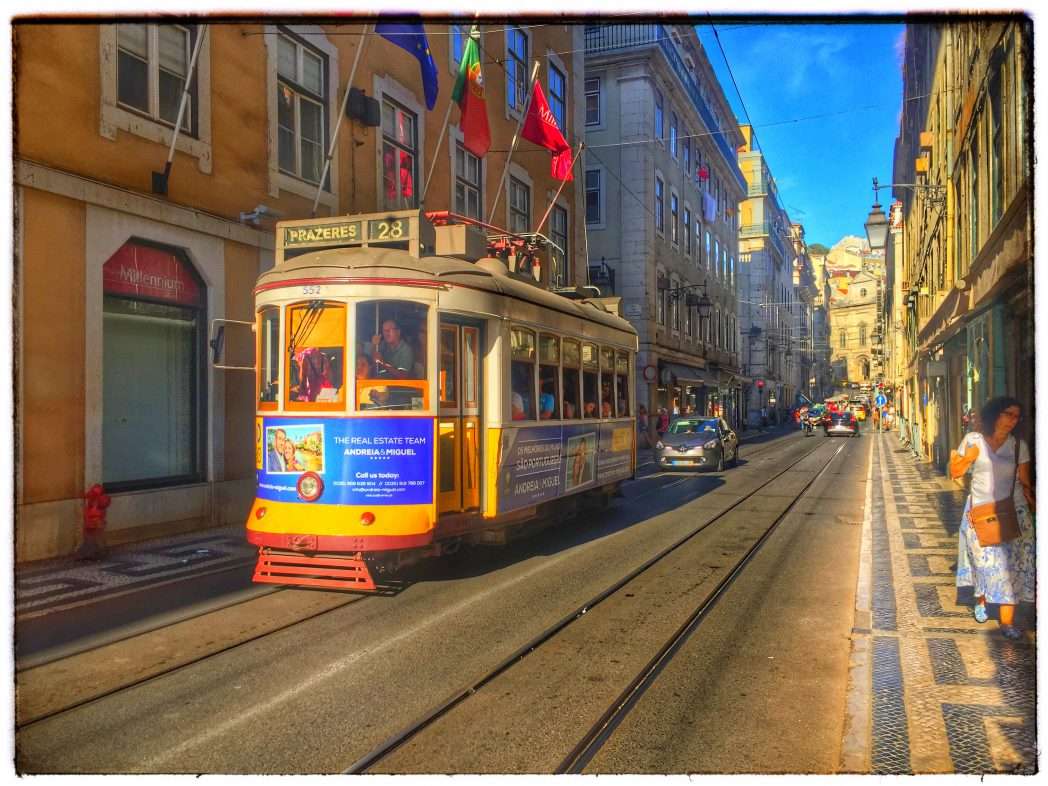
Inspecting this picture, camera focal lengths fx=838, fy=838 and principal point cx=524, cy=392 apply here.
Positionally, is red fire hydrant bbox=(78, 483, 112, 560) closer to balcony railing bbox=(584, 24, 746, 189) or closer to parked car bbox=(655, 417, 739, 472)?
parked car bbox=(655, 417, 739, 472)

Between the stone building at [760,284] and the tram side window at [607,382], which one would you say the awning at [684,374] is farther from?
the tram side window at [607,382]

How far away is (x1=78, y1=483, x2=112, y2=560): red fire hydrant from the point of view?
377 inches

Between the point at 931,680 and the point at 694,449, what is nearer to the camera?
the point at 931,680

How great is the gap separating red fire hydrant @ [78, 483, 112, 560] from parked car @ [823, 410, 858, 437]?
4208 centimetres

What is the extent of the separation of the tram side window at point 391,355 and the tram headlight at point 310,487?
2.59 feet

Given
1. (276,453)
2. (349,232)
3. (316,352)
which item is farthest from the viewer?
(349,232)

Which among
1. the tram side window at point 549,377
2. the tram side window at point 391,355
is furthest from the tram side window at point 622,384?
the tram side window at point 391,355

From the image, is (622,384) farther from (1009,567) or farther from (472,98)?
(1009,567)

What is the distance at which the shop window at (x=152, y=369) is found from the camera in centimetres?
1059

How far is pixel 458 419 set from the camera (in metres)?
8.67

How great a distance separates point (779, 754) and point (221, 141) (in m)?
11.3

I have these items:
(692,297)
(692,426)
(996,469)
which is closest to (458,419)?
(996,469)

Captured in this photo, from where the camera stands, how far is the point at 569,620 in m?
6.99

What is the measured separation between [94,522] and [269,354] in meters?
3.24
